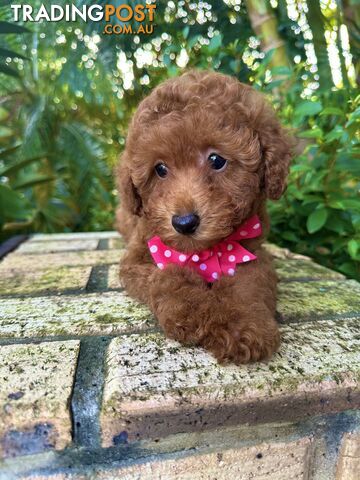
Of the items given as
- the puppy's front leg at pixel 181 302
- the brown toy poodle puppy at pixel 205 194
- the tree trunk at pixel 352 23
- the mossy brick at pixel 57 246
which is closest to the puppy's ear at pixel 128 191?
the brown toy poodle puppy at pixel 205 194

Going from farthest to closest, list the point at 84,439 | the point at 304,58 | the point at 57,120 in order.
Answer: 1. the point at 57,120
2. the point at 304,58
3. the point at 84,439

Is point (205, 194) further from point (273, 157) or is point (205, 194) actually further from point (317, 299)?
point (317, 299)

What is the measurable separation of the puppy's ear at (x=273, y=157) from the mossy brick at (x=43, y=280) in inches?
38.5

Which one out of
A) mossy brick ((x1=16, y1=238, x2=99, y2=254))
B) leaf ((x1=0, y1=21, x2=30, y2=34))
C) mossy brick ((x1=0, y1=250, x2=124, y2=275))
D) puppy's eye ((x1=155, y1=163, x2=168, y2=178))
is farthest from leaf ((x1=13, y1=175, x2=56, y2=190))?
puppy's eye ((x1=155, y1=163, x2=168, y2=178))

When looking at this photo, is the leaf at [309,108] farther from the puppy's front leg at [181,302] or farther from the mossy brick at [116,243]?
the mossy brick at [116,243]

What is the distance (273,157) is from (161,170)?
16.7 inches

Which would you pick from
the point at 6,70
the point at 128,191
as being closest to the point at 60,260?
the point at 128,191

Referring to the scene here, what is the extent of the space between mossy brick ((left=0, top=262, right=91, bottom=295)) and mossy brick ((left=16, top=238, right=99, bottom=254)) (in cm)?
69

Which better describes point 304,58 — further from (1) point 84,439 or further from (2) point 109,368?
(1) point 84,439

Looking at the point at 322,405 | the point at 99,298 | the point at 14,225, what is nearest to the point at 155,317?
the point at 99,298

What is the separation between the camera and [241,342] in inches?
47.7

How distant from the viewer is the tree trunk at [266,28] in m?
2.66

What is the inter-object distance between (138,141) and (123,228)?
3.86ft

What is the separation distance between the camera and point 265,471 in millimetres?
1154
